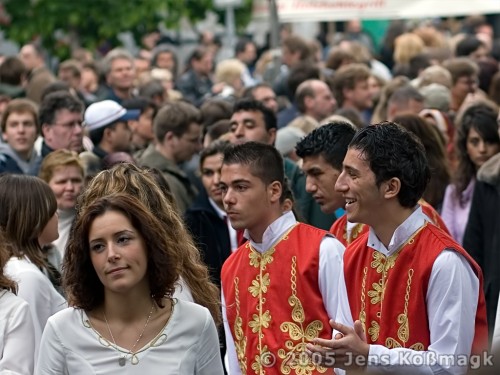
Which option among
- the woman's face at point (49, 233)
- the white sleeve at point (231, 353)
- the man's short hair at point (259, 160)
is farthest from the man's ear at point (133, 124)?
the white sleeve at point (231, 353)

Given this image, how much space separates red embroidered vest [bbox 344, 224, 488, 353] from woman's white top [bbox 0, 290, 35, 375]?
4.64 ft

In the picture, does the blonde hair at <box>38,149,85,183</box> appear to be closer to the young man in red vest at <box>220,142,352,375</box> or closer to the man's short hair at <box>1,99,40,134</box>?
the young man in red vest at <box>220,142,352,375</box>

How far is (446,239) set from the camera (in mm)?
5465

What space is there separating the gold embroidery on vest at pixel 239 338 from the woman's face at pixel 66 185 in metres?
2.72

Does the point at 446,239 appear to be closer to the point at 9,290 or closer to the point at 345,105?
the point at 9,290

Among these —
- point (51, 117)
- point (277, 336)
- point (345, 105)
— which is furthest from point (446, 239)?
point (345, 105)

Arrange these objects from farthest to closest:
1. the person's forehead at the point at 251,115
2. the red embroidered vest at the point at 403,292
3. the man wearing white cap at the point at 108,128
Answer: the man wearing white cap at the point at 108,128, the person's forehead at the point at 251,115, the red embroidered vest at the point at 403,292

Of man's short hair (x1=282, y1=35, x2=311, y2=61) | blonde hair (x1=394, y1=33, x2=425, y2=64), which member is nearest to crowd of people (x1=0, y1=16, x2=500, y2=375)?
man's short hair (x1=282, y1=35, x2=311, y2=61)

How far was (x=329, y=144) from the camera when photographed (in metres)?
7.18

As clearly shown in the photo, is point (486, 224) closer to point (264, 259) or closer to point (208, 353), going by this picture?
point (264, 259)

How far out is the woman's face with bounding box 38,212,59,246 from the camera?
686 centimetres

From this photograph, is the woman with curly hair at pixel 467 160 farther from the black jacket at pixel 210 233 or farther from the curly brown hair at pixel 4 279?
the curly brown hair at pixel 4 279

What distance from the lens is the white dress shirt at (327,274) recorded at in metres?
5.81

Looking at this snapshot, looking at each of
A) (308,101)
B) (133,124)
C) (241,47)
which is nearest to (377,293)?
(133,124)
